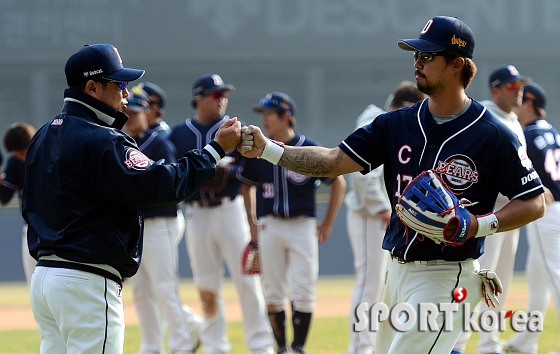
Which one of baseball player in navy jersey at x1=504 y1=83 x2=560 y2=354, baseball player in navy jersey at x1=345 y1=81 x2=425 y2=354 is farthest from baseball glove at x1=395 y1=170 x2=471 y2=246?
baseball player in navy jersey at x1=504 y1=83 x2=560 y2=354

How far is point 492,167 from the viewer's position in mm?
3635

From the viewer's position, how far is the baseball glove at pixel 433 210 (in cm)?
344

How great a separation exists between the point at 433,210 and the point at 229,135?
106 centimetres

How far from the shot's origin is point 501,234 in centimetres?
632

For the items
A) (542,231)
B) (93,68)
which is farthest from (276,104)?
(93,68)

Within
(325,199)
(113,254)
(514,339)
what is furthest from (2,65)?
(113,254)

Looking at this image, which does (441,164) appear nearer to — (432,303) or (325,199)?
(432,303)

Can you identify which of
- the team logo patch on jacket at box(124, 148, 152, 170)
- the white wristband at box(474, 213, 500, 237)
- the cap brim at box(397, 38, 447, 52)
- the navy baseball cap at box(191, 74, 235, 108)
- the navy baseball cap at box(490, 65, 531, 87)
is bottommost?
the navy baseball cap at box(191, 74, 235, 108)

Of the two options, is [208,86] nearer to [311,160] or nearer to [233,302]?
[311,160]

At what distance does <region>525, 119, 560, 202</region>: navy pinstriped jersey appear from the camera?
6.50 metres

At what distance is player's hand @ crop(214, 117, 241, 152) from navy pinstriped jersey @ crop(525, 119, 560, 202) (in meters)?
3.27

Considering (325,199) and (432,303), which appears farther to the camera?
Result: (325,199)

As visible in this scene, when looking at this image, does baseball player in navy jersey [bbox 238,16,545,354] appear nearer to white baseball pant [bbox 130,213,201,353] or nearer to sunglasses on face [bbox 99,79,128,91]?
sunglasses on face [bbox 99,79,128,91]

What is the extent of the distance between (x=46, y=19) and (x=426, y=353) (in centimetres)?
1693
